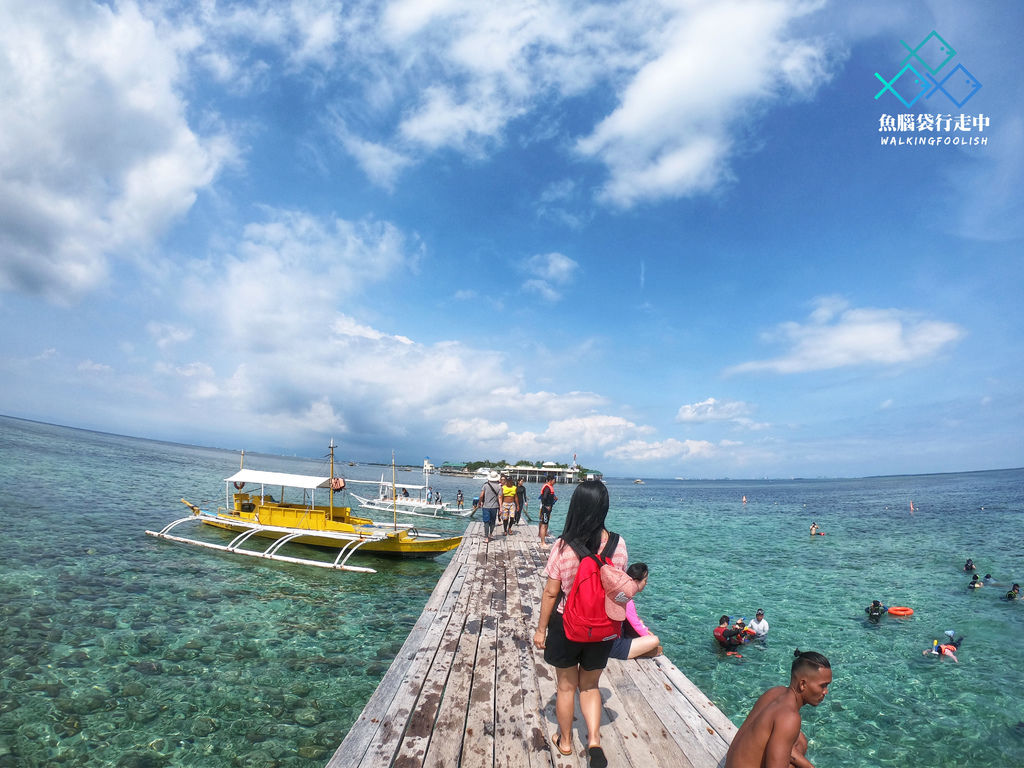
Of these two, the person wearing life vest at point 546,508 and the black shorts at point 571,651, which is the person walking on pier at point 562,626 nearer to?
the black shorts at point 571,651

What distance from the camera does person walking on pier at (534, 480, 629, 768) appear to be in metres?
3.93

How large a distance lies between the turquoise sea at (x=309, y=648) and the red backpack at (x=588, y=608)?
5.76 metres

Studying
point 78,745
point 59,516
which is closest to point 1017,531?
point 78,745

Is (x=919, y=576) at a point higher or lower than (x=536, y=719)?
lower

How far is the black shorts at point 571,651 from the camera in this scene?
13.0 ft

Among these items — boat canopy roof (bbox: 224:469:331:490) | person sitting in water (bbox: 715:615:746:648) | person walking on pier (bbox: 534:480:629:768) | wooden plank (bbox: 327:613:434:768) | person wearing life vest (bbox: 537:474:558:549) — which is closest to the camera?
person walking on pier (bbox: 534:480:629:768)

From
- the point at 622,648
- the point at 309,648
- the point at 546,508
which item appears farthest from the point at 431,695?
the point at 546,508

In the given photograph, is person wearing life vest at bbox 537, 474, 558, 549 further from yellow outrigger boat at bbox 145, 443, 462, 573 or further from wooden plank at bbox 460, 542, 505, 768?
wooden plank at bbox 460, 542, 505, 768

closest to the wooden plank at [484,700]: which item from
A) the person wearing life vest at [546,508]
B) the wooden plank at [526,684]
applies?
the wooden plank at [526,684]

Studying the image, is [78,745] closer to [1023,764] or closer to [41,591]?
[41,591]

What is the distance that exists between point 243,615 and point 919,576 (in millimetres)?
28742

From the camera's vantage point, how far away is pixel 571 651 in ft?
13.0

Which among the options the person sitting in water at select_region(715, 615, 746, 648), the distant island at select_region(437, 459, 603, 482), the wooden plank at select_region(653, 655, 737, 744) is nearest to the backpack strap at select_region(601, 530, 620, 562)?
the wooden plank at select_region(653, 655, 737, 744)

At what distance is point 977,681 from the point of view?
36.5 ft
